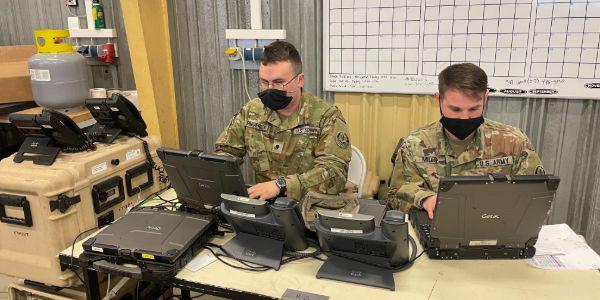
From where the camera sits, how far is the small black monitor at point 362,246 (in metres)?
1.42

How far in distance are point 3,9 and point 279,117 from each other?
2.87 metres

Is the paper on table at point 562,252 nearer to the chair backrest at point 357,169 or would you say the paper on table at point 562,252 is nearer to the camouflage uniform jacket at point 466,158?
the camouflage uniform jacket at point 466,158

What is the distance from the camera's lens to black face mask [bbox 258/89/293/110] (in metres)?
2.10

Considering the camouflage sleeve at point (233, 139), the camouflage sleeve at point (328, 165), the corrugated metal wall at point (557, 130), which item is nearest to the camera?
the camouflage sleeve at point (328, 165)

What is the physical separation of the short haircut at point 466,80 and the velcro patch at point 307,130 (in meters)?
0.64

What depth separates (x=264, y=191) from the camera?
187 cm

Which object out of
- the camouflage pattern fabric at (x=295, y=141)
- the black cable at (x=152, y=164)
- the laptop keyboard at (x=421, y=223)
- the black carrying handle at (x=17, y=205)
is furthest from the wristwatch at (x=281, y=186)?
the black carrying handle at (x=17, y=205)

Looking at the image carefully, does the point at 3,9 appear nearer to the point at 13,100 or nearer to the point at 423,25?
the point at 13,100

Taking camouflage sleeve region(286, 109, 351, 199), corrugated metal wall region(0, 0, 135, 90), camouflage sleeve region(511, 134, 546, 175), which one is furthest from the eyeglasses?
corrugated metal wall region(0, 0, 135, 90)

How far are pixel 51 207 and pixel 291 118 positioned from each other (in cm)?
112

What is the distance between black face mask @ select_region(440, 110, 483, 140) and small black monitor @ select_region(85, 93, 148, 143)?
4.75ft

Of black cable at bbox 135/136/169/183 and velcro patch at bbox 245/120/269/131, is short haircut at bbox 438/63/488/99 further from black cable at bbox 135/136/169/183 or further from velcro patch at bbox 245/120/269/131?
black cable at bbox 135/136/169/183

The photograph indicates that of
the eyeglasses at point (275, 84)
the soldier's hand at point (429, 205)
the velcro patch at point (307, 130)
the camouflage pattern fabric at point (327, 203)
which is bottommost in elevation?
the camouflage pattern fabric at point (327, 203)

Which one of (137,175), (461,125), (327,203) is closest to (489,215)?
(461,125)
